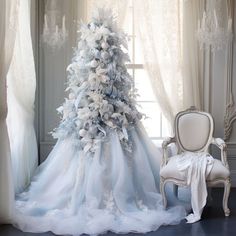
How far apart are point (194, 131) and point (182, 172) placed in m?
0.69

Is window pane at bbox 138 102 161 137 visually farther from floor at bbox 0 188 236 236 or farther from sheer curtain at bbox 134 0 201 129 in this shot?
floor at bbox 0 188 236 236

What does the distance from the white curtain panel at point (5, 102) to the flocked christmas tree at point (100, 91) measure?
2.64ft

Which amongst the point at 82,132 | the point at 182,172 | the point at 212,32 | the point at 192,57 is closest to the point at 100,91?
the point at 82,132

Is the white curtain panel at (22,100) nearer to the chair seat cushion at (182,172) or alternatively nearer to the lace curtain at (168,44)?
the lace curtain at (168,44)

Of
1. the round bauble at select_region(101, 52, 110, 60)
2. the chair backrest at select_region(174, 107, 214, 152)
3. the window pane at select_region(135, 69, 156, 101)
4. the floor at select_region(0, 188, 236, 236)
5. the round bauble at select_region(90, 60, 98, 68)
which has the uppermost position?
the round bauble at select_region(101, 52, 110, 60)

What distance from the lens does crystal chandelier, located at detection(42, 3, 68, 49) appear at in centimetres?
450

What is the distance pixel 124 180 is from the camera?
3.72 m

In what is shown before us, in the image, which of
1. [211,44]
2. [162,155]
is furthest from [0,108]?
[211,44]

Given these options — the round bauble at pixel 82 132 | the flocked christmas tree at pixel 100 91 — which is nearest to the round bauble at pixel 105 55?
the flocked christmas tree at pixel 100 91

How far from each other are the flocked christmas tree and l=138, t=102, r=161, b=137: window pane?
91 centimetres

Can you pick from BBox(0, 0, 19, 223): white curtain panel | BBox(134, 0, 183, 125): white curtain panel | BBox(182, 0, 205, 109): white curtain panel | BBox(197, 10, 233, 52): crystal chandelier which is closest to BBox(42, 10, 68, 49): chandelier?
BBox(134, 0, 183, 125): white curtain panel

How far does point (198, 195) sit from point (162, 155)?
559 mm

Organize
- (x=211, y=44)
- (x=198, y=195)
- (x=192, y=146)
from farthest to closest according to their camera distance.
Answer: (x=211, y=44) < (x=192, y=146) < (x=198, y=195)

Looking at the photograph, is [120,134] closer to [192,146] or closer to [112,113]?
[112,113]
